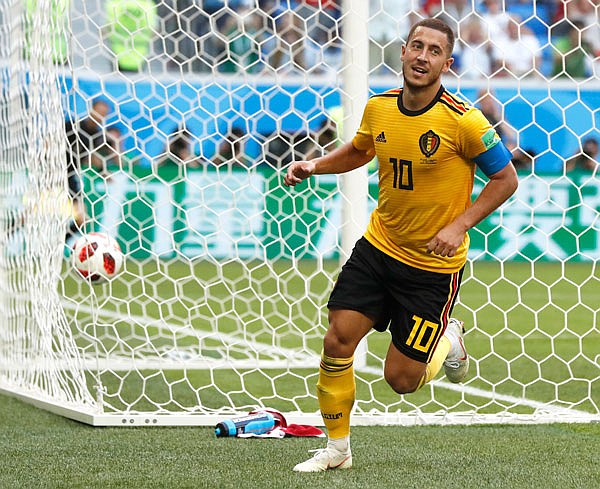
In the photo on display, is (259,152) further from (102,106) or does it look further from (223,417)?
(223,417)

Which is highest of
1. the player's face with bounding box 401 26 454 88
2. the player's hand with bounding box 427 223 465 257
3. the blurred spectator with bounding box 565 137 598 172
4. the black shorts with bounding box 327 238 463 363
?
the player's face with bounding box 401 26 454 88

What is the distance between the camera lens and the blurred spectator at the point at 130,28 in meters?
8.55

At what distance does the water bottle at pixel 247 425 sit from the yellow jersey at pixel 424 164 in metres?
1.19

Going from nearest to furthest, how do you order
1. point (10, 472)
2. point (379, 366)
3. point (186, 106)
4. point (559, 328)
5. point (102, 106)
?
point (10, 472)
point (379, 366)
point (559, 328)
point (102, 106)
point (186, 106)

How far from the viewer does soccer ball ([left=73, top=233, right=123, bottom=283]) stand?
6.19 metres

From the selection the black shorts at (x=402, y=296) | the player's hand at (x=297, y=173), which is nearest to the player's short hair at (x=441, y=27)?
the player's hand at (x=297, y=173)

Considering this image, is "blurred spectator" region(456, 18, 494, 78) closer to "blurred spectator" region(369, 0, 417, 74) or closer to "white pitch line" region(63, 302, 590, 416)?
"blurred spectator" region(369, 0, 417, 74)

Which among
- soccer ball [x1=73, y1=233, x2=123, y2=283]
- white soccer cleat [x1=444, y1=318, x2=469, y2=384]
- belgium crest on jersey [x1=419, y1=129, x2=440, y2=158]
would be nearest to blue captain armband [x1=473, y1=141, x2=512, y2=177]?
belgium crest on jersey [x1=419, y1=129, x2=440, y2=158]

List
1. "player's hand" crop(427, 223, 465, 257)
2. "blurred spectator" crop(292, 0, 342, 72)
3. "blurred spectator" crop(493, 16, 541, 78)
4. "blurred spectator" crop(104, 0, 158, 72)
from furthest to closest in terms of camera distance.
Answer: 1. "blurred spectator" crop(493, 16, 541, 78)
2. "blurred spectator" crop(292, 0, 342, 72)
3. "blurred spectator" crop(104, 0, 158, 72)
4. "player's hand" crop(427, 223, 465, 257)

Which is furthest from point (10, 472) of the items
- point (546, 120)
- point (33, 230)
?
point (546, 120)

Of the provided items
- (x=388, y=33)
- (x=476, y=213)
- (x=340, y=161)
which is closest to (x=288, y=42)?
(x=388, y=33)

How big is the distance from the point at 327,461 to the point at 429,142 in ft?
4.32

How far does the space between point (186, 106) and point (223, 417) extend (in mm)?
9998

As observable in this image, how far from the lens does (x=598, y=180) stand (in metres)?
13.5
